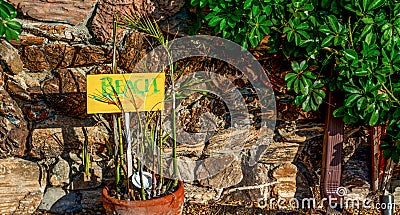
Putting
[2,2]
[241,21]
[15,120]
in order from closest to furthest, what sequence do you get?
[2,2] < [241,21] < [15,120]

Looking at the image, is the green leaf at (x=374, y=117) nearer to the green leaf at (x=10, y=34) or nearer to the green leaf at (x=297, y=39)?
the green leaf at (x=297, y=39)

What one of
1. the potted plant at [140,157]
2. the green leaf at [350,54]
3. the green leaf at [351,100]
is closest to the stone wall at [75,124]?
the potted plant at [140,157]

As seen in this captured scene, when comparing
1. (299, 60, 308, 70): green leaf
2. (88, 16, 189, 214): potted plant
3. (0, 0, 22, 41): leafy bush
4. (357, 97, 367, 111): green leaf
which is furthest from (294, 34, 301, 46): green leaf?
(0, 0, 22, 41): leafy bush

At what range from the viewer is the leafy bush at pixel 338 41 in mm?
2344

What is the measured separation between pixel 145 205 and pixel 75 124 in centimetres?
56

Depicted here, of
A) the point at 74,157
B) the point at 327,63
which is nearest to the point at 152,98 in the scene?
the point at 74,157

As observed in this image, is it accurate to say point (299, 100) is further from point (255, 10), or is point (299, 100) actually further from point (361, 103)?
point (255, 10)

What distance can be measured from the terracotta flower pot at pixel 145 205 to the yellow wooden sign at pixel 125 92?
353 mm

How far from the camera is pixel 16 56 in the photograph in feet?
8.39

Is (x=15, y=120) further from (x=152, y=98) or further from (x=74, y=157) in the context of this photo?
(x=152, y=98)

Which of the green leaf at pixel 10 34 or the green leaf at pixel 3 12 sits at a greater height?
the green leaf at pixel 3 12

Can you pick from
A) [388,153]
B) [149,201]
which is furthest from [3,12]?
[388,153]

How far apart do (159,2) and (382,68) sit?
3.09 feet

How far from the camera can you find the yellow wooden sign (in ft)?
7.74
